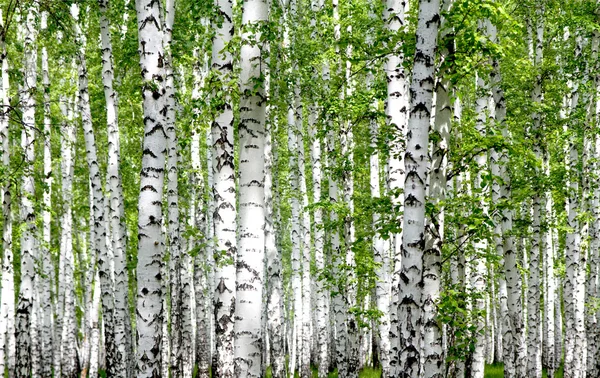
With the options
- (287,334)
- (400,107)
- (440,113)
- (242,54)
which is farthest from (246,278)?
(287,334)

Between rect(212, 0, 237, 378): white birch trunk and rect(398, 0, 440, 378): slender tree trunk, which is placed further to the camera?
rect(212, 0, 237, 378): white birch trunk

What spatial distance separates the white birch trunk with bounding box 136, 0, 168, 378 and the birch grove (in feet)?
0.08

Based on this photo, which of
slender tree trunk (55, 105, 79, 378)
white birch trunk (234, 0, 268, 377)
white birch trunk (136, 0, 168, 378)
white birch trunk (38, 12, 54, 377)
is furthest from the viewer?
slender tree trunk (55, 105, 79, 378)

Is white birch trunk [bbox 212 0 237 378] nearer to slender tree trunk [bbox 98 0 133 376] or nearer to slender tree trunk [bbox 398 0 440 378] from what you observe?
slender tree trunk [bbox 398 0 440 378]

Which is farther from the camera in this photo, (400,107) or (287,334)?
(287,334)

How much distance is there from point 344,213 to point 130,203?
40.3ft

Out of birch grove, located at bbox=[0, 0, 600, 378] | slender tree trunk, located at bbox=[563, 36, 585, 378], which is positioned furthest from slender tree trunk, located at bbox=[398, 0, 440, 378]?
slender tree trunk, located at bbox=[563, 36, 585, 378]

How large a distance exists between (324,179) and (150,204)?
56.4 feet

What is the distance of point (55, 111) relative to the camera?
20750mm

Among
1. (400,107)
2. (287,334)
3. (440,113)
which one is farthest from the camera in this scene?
(287,334)

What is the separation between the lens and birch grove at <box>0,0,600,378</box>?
23.6ft

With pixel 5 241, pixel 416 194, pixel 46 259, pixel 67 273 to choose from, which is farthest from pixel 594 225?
pixel 46 259

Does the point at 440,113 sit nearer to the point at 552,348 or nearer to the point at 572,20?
the point at 572,20

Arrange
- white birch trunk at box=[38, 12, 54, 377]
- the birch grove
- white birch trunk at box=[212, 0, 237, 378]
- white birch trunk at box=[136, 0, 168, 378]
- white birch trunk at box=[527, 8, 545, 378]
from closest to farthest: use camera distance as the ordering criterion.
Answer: the birch grove, white birch trunk at box=[136, 0, 168, 378], white birch trunk at box=[212, 0, 237, 378], white birch trunk at box=[527, 8, 545, 378], white birch trunk at box=[38, 12, 54, 377]
